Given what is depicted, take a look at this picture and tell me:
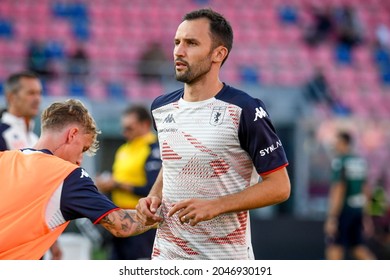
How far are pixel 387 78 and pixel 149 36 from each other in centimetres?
541

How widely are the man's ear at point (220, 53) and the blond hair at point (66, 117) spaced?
2.47 ft

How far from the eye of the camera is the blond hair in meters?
4.41

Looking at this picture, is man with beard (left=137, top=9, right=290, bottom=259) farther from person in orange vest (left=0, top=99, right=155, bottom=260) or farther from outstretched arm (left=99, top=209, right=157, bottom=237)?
person in orange vest (left=0, top=99, right=155, bottom=260)

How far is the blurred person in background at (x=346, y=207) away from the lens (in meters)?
12.0

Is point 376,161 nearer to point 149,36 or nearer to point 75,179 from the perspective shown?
point 149,36

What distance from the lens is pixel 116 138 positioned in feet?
46.2

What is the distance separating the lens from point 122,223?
441cm

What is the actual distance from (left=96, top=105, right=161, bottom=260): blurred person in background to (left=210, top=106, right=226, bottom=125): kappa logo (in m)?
3.91

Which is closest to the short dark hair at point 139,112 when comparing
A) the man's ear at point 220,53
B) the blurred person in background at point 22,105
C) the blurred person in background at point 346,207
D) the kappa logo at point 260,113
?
the blurred person in background at point 22,105

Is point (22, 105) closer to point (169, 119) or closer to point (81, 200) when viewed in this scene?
point (169, 119)

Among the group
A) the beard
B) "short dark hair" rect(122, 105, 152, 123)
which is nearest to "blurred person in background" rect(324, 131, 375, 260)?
"short dark hair" rect(122, 105, 152, 123)

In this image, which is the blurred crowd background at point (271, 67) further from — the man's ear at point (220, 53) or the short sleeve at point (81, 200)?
the short sleeve at point (81, 200)

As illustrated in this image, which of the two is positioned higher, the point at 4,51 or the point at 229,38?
the point at 229,38

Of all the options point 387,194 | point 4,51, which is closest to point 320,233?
point 387,194
